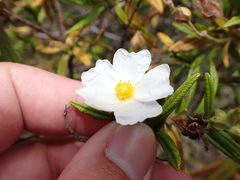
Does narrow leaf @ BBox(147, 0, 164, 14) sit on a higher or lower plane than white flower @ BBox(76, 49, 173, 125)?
higher

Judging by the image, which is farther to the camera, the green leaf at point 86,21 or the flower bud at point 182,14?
the green leaf at point 86,21

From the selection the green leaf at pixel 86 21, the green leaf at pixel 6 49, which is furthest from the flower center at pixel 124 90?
the green leaf at pixel 6 49

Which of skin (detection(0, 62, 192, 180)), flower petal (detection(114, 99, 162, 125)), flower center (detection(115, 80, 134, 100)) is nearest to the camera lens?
flower petal (detection(114, 99, 162, 125))

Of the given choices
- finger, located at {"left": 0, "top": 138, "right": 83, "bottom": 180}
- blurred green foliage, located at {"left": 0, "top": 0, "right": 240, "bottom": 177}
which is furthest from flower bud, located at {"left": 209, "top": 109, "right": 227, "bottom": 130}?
finger, located at {"left": 0, "top": 138, "right": 83, "bottom": 180}

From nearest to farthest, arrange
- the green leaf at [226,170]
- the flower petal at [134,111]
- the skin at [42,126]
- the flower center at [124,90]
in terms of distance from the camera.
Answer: the flower petal at [134,111]
the flower center at [124,90]
the skin at [42,126]
the green leaf at [226,170]

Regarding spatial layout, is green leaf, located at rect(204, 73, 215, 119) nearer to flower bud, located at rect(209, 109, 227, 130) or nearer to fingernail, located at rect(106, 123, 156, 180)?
flower bud, located at rect(209, 109, 227, 130)

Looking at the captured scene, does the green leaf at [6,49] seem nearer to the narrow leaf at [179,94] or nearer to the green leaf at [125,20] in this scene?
the green leaf at [125,20]
